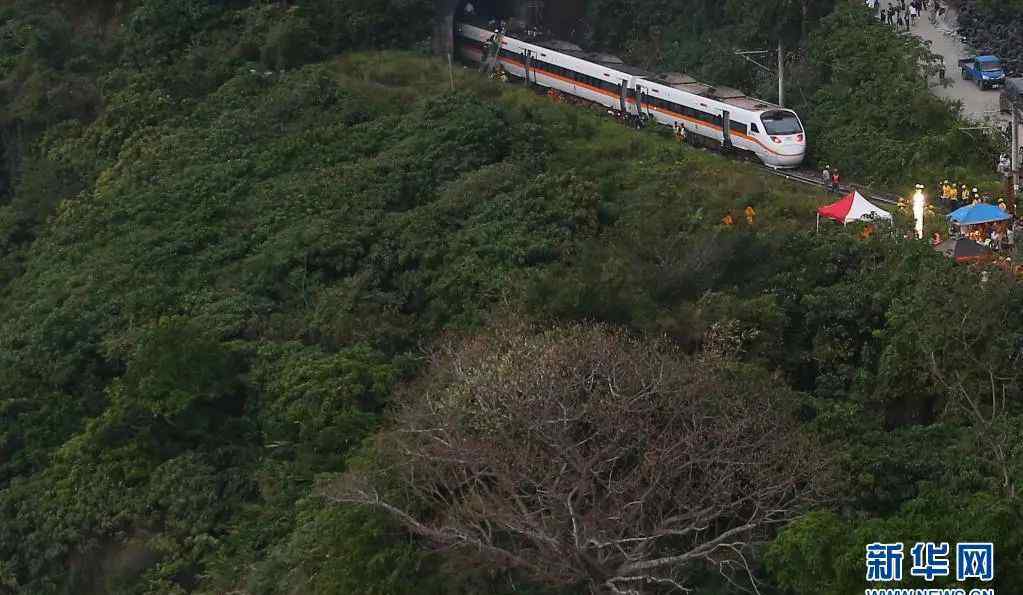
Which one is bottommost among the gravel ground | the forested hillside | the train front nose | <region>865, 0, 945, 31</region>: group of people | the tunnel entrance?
the forested hillside

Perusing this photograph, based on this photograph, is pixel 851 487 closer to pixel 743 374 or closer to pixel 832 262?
pixel 743 374

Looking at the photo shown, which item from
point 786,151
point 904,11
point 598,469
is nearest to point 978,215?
point 786,151

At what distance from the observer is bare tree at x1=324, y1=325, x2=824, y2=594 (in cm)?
1983

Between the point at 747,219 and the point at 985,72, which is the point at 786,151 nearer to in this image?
the point at 747,219

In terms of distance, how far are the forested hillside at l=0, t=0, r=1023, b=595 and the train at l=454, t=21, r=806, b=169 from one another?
3.33ft

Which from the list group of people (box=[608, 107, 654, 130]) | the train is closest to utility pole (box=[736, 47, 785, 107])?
the train

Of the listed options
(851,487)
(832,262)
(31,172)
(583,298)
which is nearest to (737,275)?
(832,262)

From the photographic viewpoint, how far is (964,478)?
20.6 m

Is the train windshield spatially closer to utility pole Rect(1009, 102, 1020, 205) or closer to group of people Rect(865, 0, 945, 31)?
utility pole Rect(1009, 102, 1020, 205)

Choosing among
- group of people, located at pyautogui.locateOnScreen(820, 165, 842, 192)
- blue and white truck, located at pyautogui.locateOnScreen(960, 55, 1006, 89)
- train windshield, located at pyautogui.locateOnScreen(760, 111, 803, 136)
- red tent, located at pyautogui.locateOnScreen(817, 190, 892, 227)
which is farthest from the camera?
blue and white truck, located at pyautogui.locateOnScreen(960, 55, 1006, 89)

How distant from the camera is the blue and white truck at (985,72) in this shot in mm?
35781

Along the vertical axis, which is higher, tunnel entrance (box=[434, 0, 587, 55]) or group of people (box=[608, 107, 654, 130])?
tunnel entrance (box=[434, 0, 587, 55])

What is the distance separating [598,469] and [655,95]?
19.1m

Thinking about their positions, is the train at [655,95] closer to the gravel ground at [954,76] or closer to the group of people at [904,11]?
the gravel ground at [954,76]
